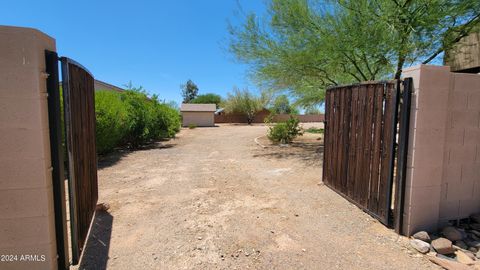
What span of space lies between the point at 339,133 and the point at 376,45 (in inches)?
135

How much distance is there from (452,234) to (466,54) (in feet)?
25.5

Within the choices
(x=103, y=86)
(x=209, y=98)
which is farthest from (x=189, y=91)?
(x=103, y=86)

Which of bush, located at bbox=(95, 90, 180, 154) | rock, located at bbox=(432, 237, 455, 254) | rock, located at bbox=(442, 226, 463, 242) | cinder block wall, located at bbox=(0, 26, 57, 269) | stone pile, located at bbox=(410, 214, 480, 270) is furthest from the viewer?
bush, located at bbox=(95, 90, 180, 154)

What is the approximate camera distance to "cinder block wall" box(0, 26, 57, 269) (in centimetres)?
198

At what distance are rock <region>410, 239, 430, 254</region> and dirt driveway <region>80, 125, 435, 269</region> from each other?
94mm

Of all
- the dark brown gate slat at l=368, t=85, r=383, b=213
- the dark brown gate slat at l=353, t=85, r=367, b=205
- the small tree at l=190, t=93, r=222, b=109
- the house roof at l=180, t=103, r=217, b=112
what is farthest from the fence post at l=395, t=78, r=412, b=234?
the small tree at l=190, t=93, r=222, b=109

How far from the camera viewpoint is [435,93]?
3.15m

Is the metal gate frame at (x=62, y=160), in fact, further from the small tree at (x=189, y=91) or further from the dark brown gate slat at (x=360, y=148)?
the small tree at (x=189, y=91)

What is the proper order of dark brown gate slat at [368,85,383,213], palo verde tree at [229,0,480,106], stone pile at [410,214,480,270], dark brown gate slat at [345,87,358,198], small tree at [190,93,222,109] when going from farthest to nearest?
small tree at [190,93,222,109]
palo verde tree at [229,0,480,106]
dark brown gate slat at [345,87,358,198]
dark brown gate slat at [368,85,383,213]
stone pile at [410,214,480,270]

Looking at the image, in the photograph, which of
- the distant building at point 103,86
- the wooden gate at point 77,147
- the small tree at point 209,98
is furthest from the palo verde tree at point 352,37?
the small tree at point 209,98

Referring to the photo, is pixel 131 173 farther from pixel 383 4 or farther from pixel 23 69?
pixel 383 4

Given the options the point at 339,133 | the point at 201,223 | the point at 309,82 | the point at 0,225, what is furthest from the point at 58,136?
the point at 309,82

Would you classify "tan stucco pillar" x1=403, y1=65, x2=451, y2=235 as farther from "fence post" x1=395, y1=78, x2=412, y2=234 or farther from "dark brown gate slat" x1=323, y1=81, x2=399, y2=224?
"dark brown gate slat" x1=323, y1=81, x2=399, y2=224

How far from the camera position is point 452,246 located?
2.98m
